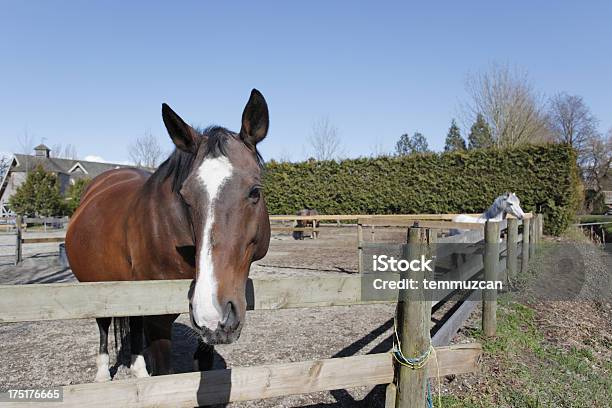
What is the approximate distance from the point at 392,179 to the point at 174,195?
51.9 feet

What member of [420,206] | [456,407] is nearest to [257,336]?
[456,407]

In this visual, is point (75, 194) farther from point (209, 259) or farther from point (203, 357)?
point (209, 259)

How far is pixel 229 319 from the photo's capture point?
1481mm

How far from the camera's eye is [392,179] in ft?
57.3

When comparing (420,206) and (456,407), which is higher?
(420,206)

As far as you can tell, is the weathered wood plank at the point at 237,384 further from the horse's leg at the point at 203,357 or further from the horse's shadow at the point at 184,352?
the horse's shadow at the point at 184,352

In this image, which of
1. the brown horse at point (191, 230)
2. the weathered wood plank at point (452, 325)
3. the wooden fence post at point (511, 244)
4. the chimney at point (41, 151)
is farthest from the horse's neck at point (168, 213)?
the chimney at point (41, 151)

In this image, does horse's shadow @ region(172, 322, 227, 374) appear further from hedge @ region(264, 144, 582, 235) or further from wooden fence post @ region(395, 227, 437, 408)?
hedge @ region(264, 144, 582, 235)

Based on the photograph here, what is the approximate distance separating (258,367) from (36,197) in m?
33.7

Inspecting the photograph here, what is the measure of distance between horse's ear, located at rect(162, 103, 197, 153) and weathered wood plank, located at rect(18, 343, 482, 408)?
1130 mm

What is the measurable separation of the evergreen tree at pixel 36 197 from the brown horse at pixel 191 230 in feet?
102

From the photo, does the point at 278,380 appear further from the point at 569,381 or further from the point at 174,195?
the point at 569,381

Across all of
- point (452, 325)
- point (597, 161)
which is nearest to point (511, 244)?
point (452, 325)

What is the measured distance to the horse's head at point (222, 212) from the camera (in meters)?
1.47
